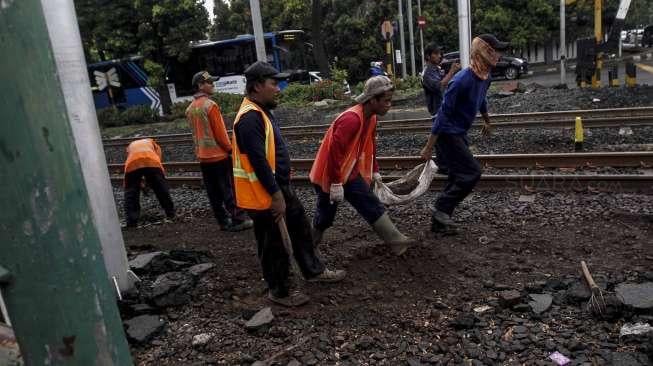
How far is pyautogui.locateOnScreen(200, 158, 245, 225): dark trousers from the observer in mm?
6166

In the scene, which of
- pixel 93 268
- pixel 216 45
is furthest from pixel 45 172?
pixel 216 45

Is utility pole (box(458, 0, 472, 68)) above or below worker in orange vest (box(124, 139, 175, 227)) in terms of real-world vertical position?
above

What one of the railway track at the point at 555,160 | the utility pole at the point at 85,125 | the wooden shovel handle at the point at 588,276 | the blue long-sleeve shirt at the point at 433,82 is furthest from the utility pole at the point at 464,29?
the utility pole at the point at 85,125

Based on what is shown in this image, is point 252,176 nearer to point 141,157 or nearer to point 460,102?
point 460,102

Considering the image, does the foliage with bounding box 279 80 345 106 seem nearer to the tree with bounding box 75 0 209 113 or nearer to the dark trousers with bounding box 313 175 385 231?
the tree with bounding box 75 0 209 113

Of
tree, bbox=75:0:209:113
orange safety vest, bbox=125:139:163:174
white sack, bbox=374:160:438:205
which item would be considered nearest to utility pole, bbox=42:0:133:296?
white sack, bbox=374:160:438:205

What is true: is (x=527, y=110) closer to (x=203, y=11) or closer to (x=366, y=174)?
(x=366, y=174)

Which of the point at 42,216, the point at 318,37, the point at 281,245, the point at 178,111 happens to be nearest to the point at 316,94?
the point at 318,37

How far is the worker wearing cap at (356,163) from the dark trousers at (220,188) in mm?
1805

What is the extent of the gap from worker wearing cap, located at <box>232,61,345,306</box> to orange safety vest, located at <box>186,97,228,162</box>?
211cm

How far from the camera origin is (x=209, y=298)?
4328 mm

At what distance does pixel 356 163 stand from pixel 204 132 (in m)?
2.31

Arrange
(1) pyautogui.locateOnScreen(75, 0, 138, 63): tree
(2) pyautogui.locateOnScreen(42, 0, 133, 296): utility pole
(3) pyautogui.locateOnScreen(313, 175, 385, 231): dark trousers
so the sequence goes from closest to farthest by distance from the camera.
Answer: (2) pyautogui.locateOnScreen(42, 0, 133, 296): utility pole
(3) pyautogui.locateOnScreen(313, 175, 385, 231): dark trousers
(1) pyautogui.locateOnScreen(75, 0, 138, 63): tree

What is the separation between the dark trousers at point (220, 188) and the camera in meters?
6.17
